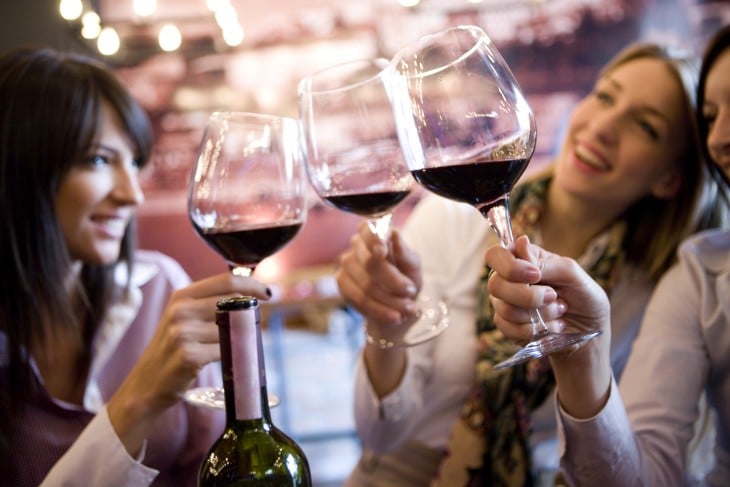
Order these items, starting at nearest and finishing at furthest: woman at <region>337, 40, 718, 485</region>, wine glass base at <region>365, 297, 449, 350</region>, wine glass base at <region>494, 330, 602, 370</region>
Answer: wine glass base at <region>494, 330, 602, 370</region> → wine glass base at <region>365, 297, 449, 350</region> → woman at <region>337, 40, 718, 485</region>

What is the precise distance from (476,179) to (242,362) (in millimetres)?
321

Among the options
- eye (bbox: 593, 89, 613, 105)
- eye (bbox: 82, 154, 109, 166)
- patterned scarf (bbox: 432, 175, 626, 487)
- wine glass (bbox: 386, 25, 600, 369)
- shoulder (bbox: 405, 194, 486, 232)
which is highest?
wine glass (bbox: 386, 25, 600, 369)

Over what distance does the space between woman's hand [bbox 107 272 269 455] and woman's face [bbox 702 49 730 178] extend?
780mm

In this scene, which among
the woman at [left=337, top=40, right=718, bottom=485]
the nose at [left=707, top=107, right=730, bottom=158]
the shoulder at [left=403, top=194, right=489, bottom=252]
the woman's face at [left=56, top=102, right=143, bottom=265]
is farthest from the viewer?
the shoulder at [left=403, top=194, right=489, bottom=252]

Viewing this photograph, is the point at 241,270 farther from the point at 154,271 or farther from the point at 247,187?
the point at 154,271

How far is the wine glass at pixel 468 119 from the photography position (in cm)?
71

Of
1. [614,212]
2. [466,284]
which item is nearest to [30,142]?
[466,284]

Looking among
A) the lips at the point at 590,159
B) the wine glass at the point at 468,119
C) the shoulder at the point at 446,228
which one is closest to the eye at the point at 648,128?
the lips at the point at 590,159

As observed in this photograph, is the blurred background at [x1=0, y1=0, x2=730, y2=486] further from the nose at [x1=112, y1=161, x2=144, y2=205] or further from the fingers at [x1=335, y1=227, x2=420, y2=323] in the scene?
the fingers at [x1=335, y1=227, x2=420, y2=323]

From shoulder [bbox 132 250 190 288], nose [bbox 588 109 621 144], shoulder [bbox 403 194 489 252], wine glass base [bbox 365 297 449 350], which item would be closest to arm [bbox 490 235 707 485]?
wine glass base [bbox 365 297 449 350]

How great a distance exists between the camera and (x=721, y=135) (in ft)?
3.59

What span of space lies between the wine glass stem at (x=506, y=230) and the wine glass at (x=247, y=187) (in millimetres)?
252

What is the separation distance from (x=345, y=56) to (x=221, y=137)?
5201 millimetres

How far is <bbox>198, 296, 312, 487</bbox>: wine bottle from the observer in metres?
0.57
